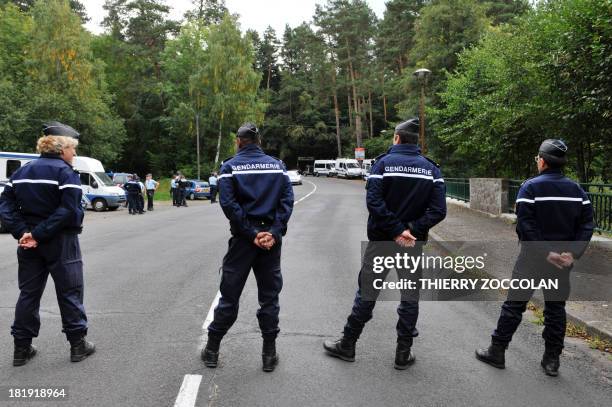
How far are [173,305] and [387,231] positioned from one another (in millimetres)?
3123

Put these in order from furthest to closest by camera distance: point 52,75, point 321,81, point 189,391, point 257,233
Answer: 1. point 321,81
2. point 52,75
3. point 257,233
4. point 189,391

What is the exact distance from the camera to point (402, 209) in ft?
14.0

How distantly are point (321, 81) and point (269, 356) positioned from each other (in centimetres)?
6681

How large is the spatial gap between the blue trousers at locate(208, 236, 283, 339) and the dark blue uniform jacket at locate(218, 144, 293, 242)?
0.49 feet

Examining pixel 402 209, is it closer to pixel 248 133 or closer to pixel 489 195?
pixel 248 133

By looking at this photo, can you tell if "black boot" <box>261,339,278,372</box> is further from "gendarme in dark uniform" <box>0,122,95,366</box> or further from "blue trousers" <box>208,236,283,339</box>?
"gendarme in dark uniform" <box>0,122,95,366</box>

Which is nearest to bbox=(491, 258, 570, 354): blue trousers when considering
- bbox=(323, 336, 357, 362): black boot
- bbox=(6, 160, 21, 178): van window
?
bbox=(323, 336, 357, 362): black boot

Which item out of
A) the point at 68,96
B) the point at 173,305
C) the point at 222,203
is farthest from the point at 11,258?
the point at 68,96

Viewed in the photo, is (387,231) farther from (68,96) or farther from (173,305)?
Answer: (68,96)

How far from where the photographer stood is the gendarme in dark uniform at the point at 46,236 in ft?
13.6

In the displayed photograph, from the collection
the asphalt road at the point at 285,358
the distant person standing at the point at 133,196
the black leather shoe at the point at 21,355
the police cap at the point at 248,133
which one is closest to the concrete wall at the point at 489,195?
the asphalt road at the point at 285,358

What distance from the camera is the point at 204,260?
9.37m

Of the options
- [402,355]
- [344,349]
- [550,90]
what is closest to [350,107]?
[550,90]

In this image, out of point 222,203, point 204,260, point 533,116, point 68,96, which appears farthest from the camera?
point 68,96
